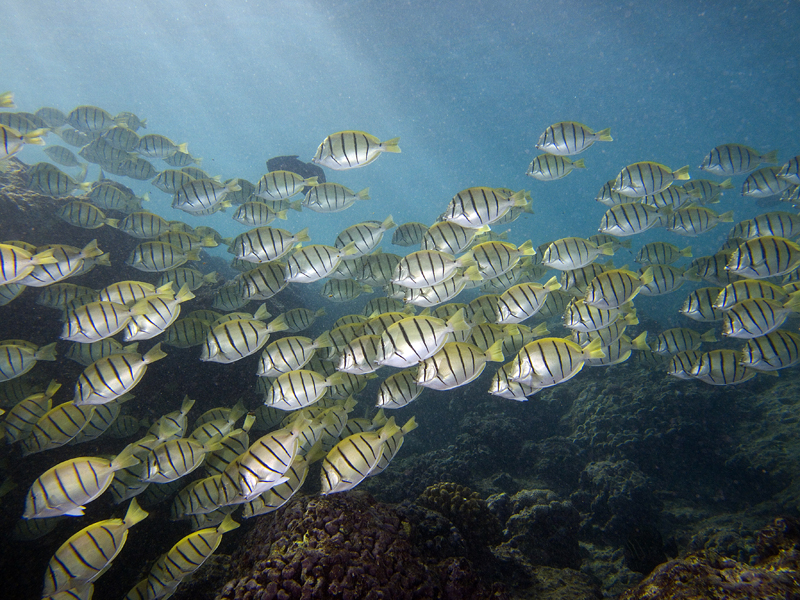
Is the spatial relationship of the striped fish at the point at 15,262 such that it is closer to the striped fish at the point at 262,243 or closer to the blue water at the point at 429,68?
the striped fish at the point at 262,243

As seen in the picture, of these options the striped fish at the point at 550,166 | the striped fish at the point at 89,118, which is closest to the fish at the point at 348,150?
the striped fish at the point at 550,166

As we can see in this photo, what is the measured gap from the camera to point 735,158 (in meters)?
6.06

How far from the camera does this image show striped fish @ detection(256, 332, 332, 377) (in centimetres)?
390

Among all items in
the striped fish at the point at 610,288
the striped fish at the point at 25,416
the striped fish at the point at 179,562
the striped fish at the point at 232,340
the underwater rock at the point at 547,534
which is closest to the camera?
the striped fish at the point at 179,562

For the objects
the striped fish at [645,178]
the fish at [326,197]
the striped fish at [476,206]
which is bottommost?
the striped fish at [476,206]

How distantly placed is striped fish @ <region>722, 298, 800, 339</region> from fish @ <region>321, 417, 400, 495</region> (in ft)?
13.1

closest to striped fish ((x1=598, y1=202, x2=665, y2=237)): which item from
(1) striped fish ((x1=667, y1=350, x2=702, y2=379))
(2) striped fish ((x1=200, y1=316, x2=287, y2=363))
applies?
(1) striped fish ((x1=667, y1=350, x2=702, y2=379))

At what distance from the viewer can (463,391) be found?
9.14 meters

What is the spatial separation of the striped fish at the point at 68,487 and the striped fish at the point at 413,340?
8.07ft

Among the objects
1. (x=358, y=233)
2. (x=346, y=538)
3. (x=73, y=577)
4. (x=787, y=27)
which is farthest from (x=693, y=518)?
(x=787, y=27)

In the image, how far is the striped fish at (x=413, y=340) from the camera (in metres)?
2.95

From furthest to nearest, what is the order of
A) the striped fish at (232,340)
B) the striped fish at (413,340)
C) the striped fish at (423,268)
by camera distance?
the striped fish at (232,340) < the striped fish at (423,268) < the striped fish at (413,340)

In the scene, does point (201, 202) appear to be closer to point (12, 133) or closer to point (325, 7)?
point (12, 133)

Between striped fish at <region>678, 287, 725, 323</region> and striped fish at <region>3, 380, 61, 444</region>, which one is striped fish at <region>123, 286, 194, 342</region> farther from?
striped fish at <region>678, 287, 725, 323</region>
